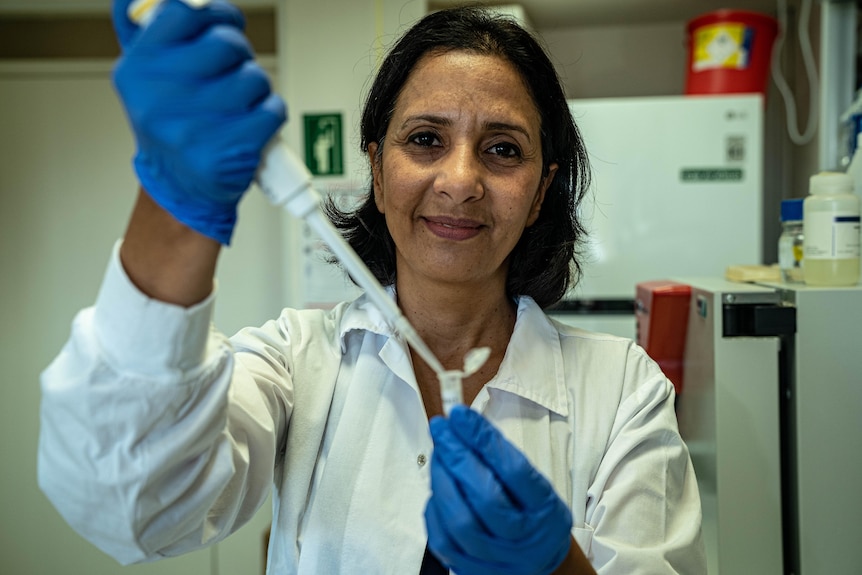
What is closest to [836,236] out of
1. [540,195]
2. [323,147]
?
[540,195]

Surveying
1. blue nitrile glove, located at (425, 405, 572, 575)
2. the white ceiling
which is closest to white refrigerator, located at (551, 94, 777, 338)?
the white ceiling

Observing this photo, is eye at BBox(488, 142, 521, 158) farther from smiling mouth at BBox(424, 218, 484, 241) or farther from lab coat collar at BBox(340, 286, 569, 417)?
lab coat collar at BBox(340, 286, 569, 417)

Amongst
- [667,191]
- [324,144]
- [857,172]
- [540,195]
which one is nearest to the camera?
[540,195]

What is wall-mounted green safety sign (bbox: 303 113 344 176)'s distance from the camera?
8.52 feet

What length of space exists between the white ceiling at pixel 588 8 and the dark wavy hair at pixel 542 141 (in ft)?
5.17

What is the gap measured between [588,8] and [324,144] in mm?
1169

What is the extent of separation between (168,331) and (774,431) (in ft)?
3.12

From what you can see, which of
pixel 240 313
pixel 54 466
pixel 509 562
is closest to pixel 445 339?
pixel 509 562

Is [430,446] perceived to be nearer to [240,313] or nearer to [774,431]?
[774,431]

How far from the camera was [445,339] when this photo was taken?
1.13 meters

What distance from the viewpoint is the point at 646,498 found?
94cm

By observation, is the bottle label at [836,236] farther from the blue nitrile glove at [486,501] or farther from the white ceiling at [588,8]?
the white ceiling at [588,8]

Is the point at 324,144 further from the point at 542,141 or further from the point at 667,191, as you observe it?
the point at 542,141

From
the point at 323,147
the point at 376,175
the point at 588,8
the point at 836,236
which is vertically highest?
the point at 588,8
